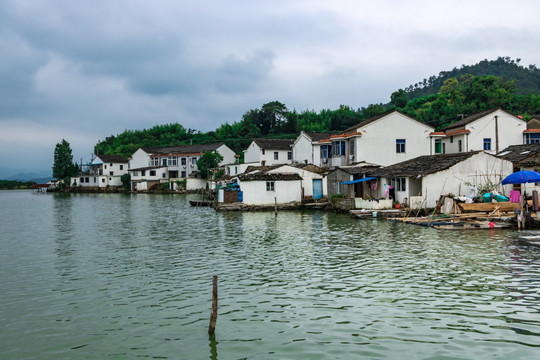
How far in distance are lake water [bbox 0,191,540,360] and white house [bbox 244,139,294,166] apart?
153ft

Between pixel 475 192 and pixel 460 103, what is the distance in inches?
2485

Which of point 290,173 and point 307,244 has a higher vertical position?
point 290,173

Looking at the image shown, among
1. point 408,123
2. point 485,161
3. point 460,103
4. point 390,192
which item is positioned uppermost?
point 460,103

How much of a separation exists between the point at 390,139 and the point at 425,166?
475 inches

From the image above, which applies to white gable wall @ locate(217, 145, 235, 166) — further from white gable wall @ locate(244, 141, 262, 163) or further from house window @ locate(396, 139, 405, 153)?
house window @ locate(396, 139, 405, 153)

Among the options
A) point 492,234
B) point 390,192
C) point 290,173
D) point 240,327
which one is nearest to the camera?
point 240,327

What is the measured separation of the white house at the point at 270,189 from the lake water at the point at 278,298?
18.0 meters

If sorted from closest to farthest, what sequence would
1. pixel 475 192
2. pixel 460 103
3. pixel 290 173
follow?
1. pixel 475 192
2. pixel 290 173
3. pixel 460 103

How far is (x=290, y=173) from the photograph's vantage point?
45.2m

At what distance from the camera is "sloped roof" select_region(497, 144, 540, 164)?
34938 millimetres

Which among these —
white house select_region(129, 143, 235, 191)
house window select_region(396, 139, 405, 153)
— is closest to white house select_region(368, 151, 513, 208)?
house window select_region(396, 139, 405, 153)

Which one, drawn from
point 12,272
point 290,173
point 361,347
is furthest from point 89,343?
point 290,173

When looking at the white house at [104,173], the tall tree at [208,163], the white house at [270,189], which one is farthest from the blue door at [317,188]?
the white house at [104,173]

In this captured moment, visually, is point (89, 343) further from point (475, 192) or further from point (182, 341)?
point (475, 192)
